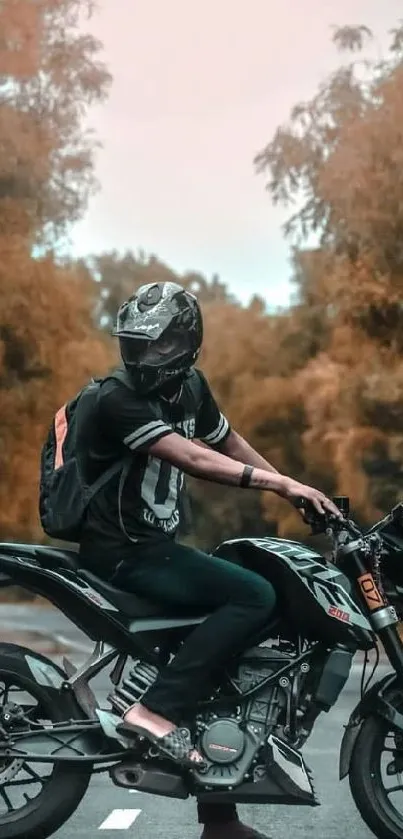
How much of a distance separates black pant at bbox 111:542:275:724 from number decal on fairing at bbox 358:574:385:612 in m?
0.32

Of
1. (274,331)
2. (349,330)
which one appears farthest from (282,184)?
(274,331)

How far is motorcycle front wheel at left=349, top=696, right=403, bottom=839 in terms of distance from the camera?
5316mm

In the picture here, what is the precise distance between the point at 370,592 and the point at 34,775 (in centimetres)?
136

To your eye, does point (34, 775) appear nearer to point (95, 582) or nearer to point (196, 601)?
point (95, 582)

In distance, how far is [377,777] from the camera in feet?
17.5

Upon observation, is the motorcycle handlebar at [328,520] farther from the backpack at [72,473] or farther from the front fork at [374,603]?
the backpack at [72,473]

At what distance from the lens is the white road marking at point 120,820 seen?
6.10 meters

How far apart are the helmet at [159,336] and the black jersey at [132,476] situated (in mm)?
88

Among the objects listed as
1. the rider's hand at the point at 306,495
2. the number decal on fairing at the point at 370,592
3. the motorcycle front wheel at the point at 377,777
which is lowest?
the motorcycle front wheel at the point at 377,777

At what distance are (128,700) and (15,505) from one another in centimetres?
2285

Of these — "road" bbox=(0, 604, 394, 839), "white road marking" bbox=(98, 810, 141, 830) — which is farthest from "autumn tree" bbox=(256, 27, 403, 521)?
"white road marking" bbox=(98, 810, 141, 830)

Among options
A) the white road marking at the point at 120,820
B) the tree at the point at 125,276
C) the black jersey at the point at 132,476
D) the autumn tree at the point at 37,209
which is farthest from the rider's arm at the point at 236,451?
the tree at the point at 125,276

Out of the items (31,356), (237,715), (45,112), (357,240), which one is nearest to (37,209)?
(45,112)

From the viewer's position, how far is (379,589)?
5.28 m
